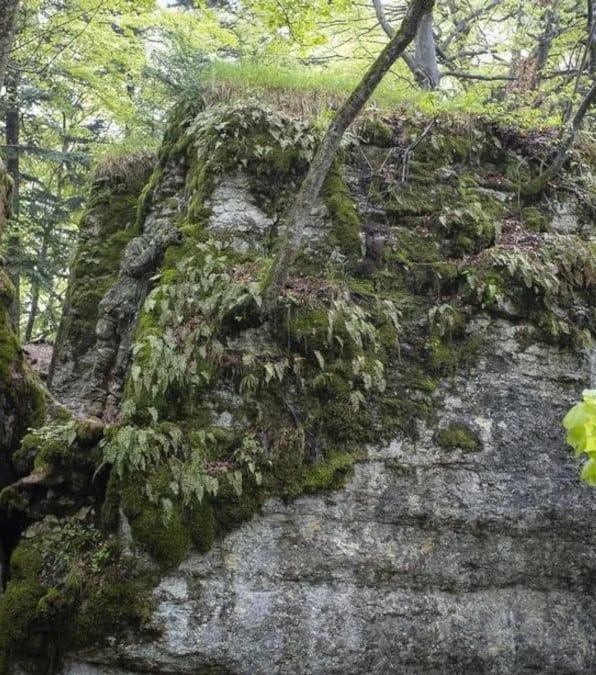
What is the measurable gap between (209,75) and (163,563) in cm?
684

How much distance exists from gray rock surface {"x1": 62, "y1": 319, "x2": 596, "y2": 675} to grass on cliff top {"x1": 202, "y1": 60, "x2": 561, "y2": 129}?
3.52 m

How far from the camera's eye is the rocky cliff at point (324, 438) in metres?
5.53

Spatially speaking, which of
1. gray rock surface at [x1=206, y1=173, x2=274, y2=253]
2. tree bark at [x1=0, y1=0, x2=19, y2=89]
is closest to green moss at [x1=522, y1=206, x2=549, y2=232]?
gray rock surface at [x1=206, y1=173, x2=274, y2=253]

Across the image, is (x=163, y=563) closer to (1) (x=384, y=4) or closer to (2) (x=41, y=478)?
(2) (x=41, y=478)

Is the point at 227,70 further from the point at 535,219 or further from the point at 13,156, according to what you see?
the point at 13,156

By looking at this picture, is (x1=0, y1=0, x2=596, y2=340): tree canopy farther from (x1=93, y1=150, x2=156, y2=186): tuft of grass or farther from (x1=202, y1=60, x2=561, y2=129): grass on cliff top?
(x1=93, y1=150, x2=156, y2=186): tuft of grass

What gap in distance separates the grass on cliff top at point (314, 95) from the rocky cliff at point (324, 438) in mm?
480

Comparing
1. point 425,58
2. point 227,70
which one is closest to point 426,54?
point 425,58

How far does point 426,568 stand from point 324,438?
1.62 metres

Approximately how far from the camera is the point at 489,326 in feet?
23.8

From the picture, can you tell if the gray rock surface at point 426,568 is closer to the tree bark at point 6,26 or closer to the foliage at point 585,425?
the foliage at point 585,425

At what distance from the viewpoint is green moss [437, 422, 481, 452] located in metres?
6.60

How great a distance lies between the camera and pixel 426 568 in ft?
20.0

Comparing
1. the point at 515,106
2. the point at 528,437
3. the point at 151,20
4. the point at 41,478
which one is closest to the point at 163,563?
the point at 41,478
